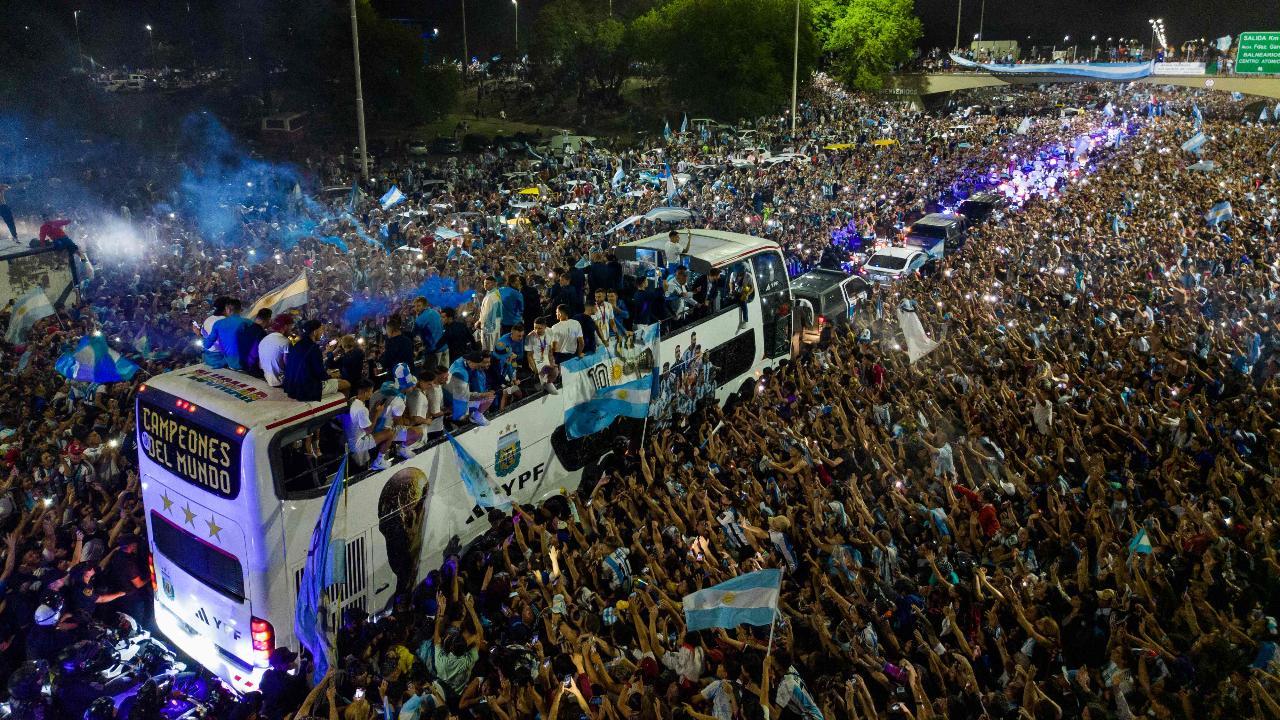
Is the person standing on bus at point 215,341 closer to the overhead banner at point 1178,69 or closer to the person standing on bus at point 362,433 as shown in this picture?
the person standing on bus at point 362,433

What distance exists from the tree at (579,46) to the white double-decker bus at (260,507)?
53.6 meters

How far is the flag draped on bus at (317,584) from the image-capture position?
6.16 meters

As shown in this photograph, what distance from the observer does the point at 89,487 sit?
8.63 m

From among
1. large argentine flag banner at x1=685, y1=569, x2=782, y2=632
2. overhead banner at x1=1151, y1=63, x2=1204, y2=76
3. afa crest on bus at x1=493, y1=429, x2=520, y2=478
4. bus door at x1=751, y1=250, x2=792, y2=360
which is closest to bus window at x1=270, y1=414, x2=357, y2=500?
afa crest on bus at x1=493, y1=429, x2=520, y2=478

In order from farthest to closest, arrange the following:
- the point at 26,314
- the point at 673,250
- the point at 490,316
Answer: the point at 26,314, the point at 673,250, the point at 490,316

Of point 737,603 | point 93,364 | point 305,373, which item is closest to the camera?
point 737,603

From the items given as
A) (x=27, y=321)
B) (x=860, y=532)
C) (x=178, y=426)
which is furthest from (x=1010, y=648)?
(x=27, y=321)

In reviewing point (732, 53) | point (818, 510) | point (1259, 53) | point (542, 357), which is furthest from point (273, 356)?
point (1259, 53)

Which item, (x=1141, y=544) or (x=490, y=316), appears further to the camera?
(x=490, y=316)

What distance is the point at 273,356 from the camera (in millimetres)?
6766

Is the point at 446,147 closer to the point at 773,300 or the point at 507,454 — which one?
the point at 773,300

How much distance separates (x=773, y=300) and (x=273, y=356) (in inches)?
256

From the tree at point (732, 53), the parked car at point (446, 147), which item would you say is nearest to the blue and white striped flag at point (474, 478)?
the parked car at point (446, 147)

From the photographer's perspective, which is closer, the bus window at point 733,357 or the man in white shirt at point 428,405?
the man in white shirt at point 428,405
